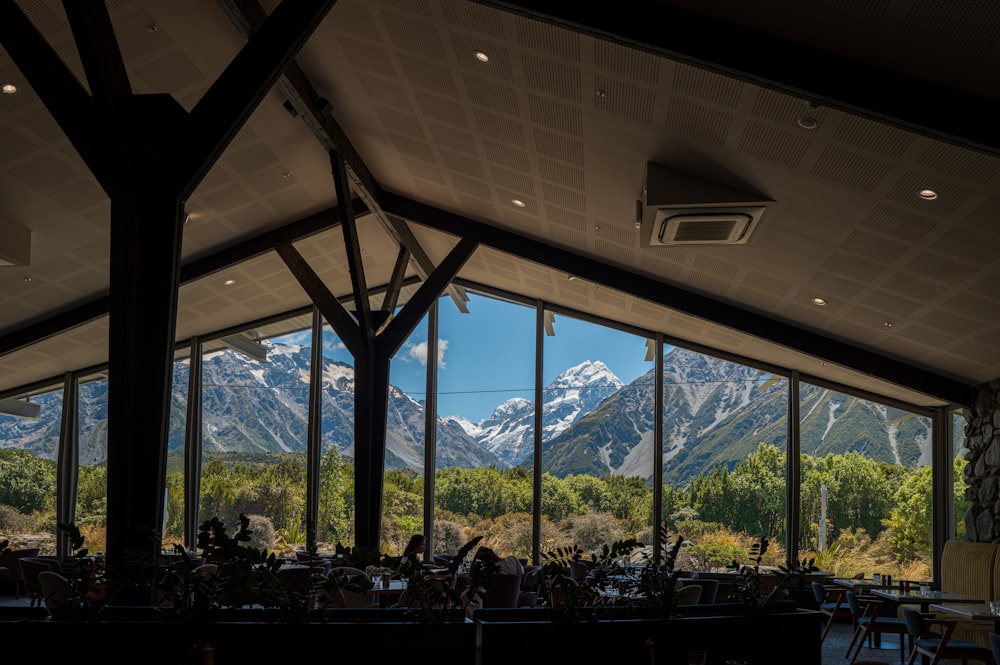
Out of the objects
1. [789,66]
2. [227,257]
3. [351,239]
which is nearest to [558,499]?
[351,239]

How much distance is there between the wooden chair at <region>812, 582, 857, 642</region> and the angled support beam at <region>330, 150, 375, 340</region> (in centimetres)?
602

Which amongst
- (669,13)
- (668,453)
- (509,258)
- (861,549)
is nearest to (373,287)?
(509,258)

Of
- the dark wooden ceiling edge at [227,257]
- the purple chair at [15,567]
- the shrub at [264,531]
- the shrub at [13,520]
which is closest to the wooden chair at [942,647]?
the dark wooden ceiling edge at [227,257]

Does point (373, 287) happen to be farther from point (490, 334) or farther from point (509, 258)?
point (509, 258)

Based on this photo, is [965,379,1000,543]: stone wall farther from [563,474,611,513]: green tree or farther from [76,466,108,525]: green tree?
[76,466,108,525]: green tree

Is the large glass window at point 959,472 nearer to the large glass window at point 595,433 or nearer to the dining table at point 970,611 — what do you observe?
the dining table at point 970,611

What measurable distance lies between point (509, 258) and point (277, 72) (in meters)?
5.84

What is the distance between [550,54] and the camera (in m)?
6.14

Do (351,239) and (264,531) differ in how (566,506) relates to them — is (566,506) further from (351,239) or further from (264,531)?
(351,239)

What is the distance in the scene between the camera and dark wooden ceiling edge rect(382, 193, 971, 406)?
→ 32.9ft

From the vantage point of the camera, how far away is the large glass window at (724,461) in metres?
11.9

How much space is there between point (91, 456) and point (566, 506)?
7572mm

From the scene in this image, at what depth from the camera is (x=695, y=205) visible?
6867mm

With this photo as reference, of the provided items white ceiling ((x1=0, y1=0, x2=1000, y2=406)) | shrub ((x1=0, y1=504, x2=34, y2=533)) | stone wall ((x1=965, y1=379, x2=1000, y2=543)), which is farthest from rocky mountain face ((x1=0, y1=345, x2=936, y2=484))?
stone wall ((x1=965, y1=379, x2=1000, y2=543))
